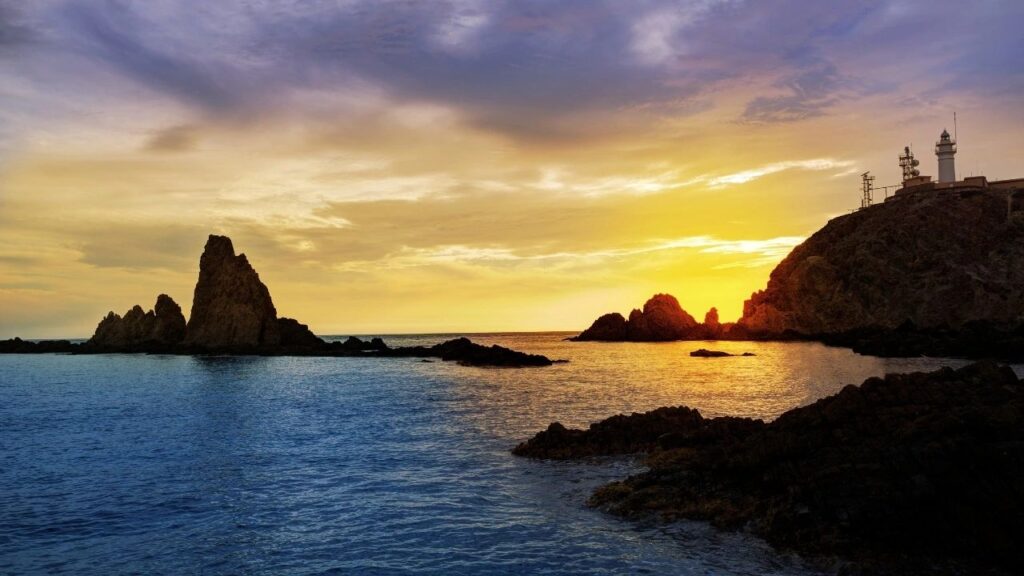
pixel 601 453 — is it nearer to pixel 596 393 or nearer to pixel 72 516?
pixel 72 516

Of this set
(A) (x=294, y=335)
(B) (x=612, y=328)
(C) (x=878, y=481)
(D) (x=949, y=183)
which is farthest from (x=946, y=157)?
(C) (x=878, y=481)

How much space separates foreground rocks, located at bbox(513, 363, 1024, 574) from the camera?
41.7 ft

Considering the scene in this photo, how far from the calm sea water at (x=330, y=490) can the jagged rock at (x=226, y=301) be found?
7382cm

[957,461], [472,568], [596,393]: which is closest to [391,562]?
[472,568]

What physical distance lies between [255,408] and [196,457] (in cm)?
1827

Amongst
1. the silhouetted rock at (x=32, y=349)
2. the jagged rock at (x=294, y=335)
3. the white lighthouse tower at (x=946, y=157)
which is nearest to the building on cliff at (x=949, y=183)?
the white lighthouse tower at (x=946, y=157)

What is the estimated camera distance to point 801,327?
5778 inches

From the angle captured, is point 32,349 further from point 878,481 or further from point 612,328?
point 878,481

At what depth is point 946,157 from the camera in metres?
148

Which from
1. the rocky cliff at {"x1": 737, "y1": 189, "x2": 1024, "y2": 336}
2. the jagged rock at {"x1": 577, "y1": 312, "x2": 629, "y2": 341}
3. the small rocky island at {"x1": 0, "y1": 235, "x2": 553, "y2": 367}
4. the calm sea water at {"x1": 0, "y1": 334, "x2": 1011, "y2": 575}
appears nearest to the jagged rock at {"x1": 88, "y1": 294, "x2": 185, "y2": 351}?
the small rocky island at {"x1": 0, "y1": 235, "x2": 553, "y2": 367}

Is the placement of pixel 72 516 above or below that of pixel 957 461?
below

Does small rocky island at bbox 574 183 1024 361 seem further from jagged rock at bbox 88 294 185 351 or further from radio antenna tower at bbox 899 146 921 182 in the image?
jagged rock at bbox 88 294 185 351

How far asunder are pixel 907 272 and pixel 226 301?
129 m

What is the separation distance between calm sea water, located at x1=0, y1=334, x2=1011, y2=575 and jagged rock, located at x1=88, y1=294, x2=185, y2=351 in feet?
304
